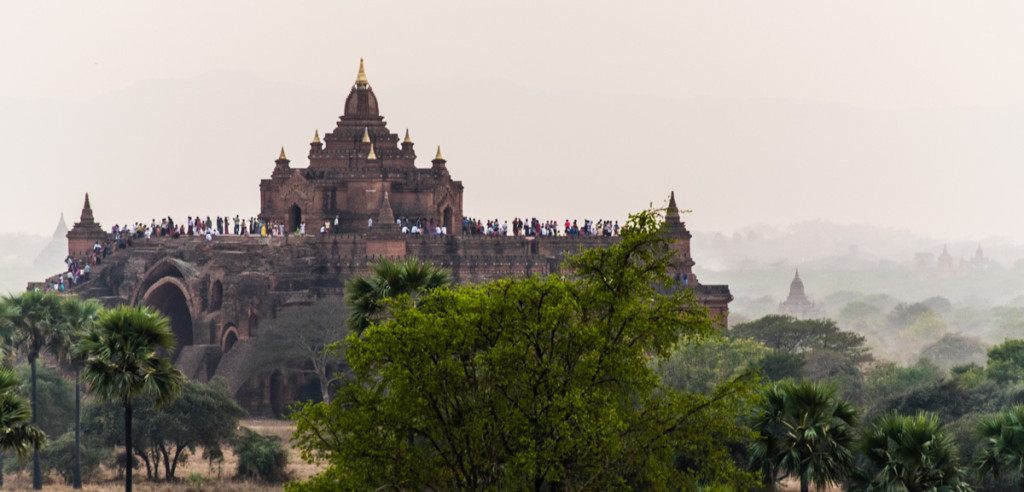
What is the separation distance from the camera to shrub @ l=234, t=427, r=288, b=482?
241 feet

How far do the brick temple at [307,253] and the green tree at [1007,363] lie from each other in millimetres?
18441

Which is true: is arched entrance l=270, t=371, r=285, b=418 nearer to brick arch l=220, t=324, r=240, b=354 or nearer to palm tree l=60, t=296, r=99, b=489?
brick arch l=220, t=324, r=240, b=354

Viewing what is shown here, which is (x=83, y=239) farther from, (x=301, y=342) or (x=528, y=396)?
(x=528, y=396)

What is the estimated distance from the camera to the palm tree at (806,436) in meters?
44.9

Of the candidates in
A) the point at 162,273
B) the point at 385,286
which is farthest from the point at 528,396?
the point at 162,273

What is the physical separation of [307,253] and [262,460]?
88.3ft

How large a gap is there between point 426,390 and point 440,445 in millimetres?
2474

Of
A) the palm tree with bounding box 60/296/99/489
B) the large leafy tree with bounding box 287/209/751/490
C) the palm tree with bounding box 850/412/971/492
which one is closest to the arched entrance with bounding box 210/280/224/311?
the palm tree with bounding box 60/296/99/489

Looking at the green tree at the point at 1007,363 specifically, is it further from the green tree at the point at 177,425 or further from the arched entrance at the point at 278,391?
the arched entrance at the point at 278,391

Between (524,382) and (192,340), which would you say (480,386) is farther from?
(192,340)

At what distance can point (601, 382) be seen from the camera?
40062mm

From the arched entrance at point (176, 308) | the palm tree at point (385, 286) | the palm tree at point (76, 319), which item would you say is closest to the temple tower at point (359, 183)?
the arched entrance at point (176, 308)

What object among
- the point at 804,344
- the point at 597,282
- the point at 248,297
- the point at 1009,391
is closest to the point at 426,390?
the point at 597,282

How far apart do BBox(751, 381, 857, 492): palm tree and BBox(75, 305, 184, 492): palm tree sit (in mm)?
15247
